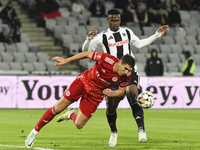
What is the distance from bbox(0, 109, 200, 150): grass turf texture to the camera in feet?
22.4

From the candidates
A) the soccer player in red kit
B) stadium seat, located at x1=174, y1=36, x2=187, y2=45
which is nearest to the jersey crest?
the soccer player in red kit

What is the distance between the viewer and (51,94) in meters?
14.6

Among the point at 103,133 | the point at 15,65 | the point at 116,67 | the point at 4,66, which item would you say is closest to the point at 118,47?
the point at 116,67

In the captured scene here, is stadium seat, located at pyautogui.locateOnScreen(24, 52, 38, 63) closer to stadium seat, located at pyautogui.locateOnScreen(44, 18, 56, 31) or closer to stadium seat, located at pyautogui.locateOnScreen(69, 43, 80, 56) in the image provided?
stadium seat, located at pyautogui.locateOnScreen(69, 43, 80, 56)

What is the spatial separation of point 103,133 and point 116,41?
2.22 m

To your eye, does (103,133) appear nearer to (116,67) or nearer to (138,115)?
(138,115)

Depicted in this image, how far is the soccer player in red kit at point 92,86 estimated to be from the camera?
6.37m

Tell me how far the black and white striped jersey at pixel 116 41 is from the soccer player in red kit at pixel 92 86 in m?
0.81

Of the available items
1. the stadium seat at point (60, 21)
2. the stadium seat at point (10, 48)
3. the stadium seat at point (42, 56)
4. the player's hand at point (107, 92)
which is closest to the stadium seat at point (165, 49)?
the stadium seat at point (60, 21)

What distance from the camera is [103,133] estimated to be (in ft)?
28.6

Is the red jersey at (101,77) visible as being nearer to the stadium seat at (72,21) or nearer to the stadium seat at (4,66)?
the stadium seat at (4,66)

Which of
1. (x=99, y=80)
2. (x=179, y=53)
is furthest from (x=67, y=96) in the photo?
(x=179, y=53)

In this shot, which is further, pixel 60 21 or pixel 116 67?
pixel 60 21

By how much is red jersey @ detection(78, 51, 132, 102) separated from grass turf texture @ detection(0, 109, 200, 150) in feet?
2.95
